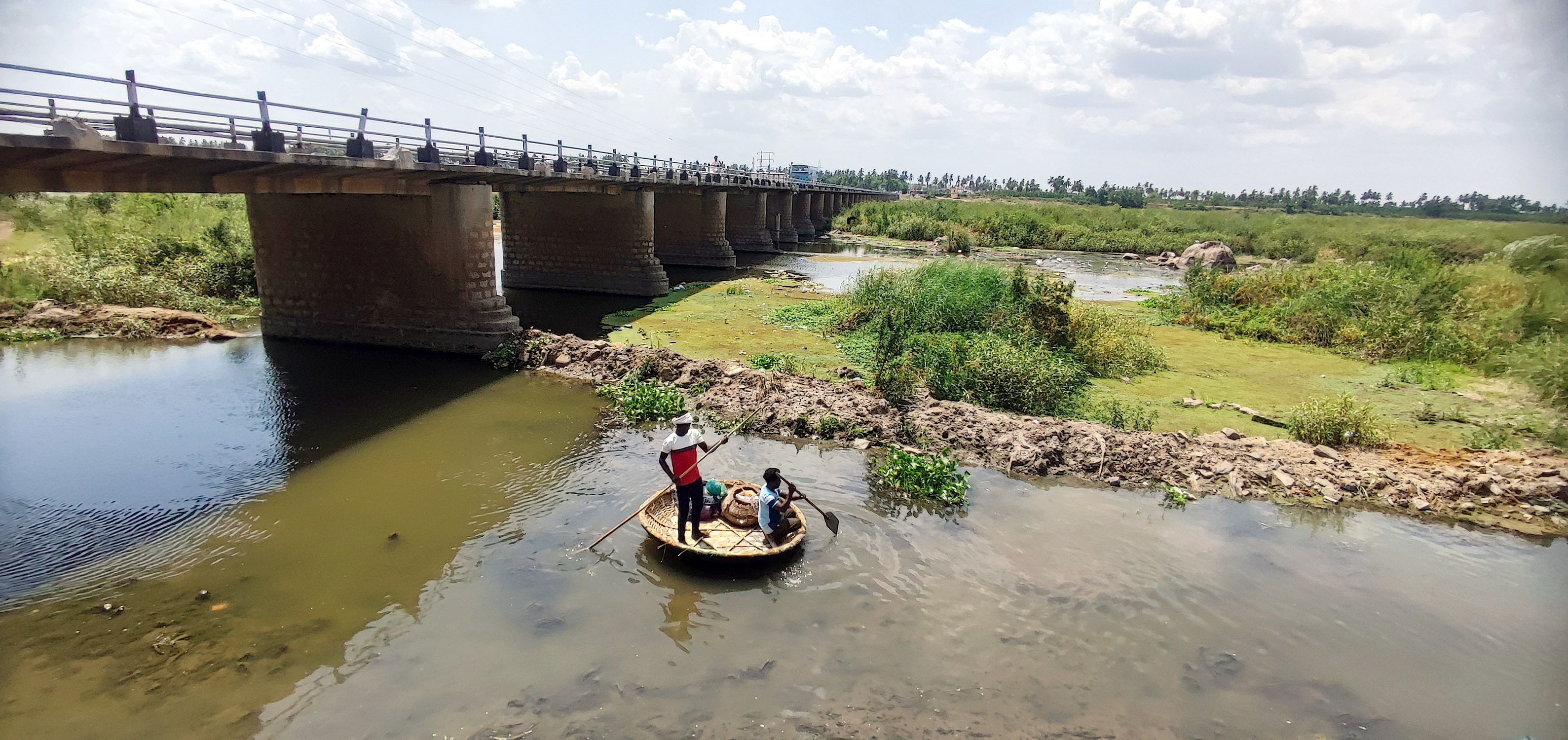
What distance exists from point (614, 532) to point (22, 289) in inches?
902

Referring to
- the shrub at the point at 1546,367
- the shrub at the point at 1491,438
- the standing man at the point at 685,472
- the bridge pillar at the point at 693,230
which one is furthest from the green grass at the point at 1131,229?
the standing man at the point at 685,472

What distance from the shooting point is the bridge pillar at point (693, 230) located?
4100 cm

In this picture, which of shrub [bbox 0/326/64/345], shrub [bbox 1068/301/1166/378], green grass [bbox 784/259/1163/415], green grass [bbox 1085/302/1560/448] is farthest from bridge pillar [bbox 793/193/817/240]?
shrub [bbox 0/326/64/345]

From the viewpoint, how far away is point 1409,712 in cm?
721

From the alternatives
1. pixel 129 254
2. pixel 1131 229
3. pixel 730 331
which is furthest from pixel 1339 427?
pixel 1131 229

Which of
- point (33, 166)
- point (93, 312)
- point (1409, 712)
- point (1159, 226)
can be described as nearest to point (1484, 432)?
point (1409, 712)

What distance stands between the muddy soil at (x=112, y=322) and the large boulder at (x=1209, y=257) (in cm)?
4832

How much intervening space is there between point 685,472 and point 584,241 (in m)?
23.0

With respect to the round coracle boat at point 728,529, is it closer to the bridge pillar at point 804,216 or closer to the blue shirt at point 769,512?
the blue shirt at point 769,512

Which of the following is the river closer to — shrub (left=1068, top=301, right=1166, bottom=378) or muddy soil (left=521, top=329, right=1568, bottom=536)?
muddy soil (left=521, top=329, right=1568, bottom=536)

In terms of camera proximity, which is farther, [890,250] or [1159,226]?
[1159,226]

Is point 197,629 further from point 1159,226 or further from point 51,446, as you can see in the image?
point 1159,226

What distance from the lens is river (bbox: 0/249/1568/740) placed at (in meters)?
6.95

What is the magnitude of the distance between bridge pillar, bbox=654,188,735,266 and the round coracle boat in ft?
105
